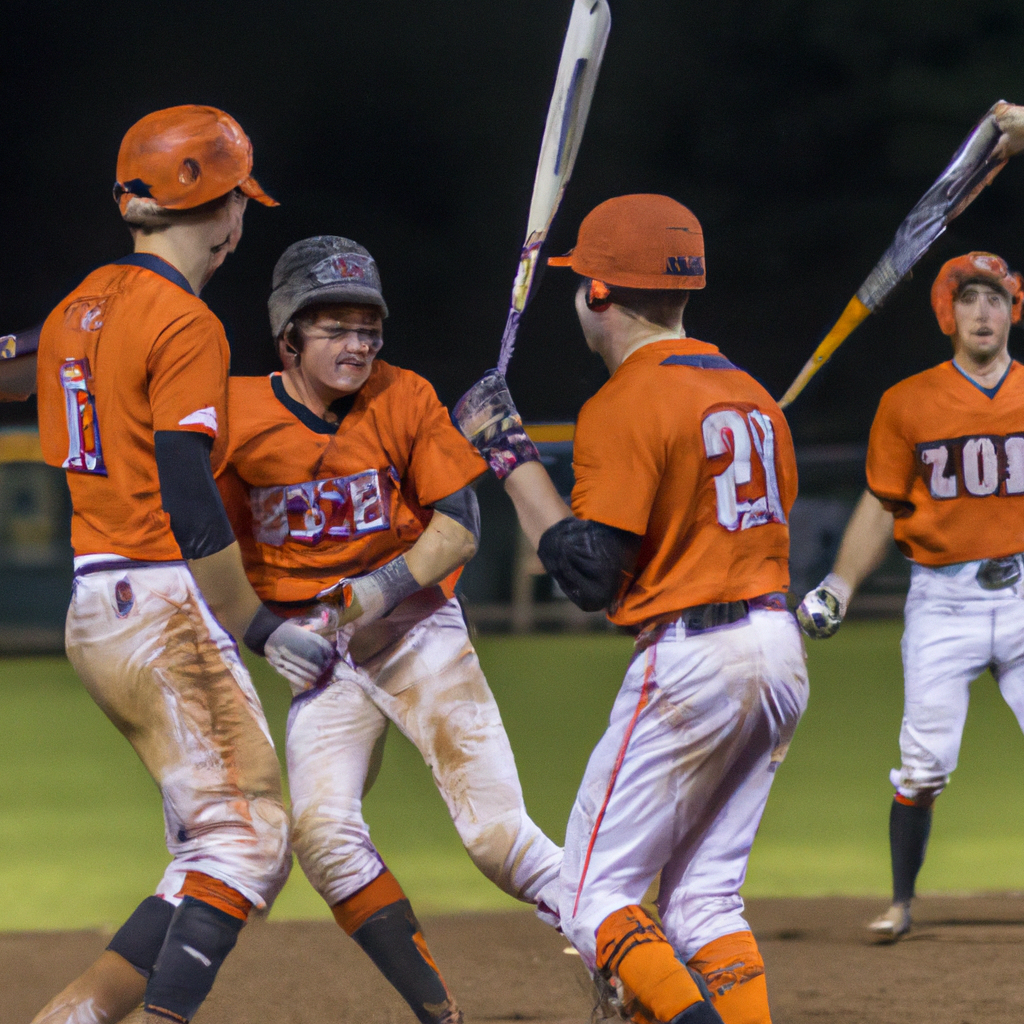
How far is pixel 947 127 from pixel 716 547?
16.4m

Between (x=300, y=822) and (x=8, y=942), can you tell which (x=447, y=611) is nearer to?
(x=300, y=822)

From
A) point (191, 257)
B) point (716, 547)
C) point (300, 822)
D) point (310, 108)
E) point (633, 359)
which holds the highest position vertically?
point (310, 108)

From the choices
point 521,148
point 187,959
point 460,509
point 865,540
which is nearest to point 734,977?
point 187,959

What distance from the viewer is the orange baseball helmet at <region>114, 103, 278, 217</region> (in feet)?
9.72

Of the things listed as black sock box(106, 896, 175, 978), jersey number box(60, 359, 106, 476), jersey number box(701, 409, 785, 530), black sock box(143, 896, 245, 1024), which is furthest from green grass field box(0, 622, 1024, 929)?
jersey number box(701, 409, 785, 530)

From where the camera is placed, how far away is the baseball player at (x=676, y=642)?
2619 millimetres

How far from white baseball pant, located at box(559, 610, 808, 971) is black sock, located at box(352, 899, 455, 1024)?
59cm

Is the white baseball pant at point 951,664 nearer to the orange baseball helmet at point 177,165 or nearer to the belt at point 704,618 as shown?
the belt at point 704,618

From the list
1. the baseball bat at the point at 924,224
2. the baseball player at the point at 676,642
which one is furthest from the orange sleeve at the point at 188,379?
the baseball bat at the point at 924,224

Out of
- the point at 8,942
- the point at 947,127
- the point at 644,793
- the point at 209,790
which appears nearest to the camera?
the point at 644,793

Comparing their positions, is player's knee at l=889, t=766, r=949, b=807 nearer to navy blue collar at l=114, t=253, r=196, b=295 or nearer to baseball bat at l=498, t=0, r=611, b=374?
baseball bat at l=498, t=0, r=611, b=374

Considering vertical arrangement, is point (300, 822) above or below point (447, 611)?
below

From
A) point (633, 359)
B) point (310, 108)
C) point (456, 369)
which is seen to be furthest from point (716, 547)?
point (310, 108)

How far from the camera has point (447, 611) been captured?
3.50m
